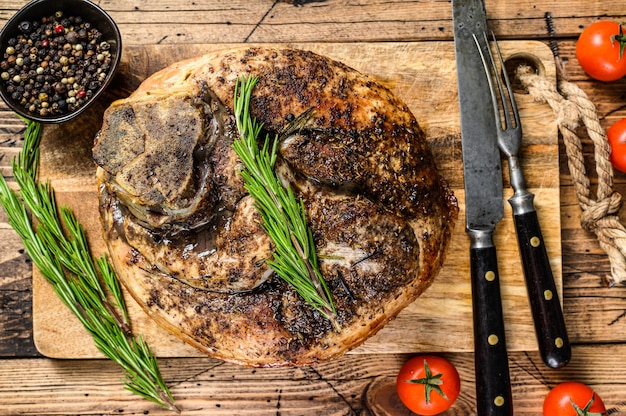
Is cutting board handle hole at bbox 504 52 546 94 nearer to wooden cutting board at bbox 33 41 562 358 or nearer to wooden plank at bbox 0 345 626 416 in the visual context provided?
wooden cutting board at bbox 33 41 562 358

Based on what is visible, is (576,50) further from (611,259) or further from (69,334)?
(69,334)

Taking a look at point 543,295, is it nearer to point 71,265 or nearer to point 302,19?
point 302,19

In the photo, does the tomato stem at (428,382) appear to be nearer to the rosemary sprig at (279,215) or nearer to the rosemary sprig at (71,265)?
the rosemary sprig at (279,215)

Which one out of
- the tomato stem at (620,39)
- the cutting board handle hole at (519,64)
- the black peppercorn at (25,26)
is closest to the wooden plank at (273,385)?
the cutting board handle hole at (519,64)

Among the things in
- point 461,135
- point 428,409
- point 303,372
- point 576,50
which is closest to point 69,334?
point 303,372

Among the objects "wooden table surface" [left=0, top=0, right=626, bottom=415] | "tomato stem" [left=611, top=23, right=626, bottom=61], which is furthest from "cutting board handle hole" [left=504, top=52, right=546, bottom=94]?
"tomato stem" [left=611, top=23, right=626, bottom=61]
